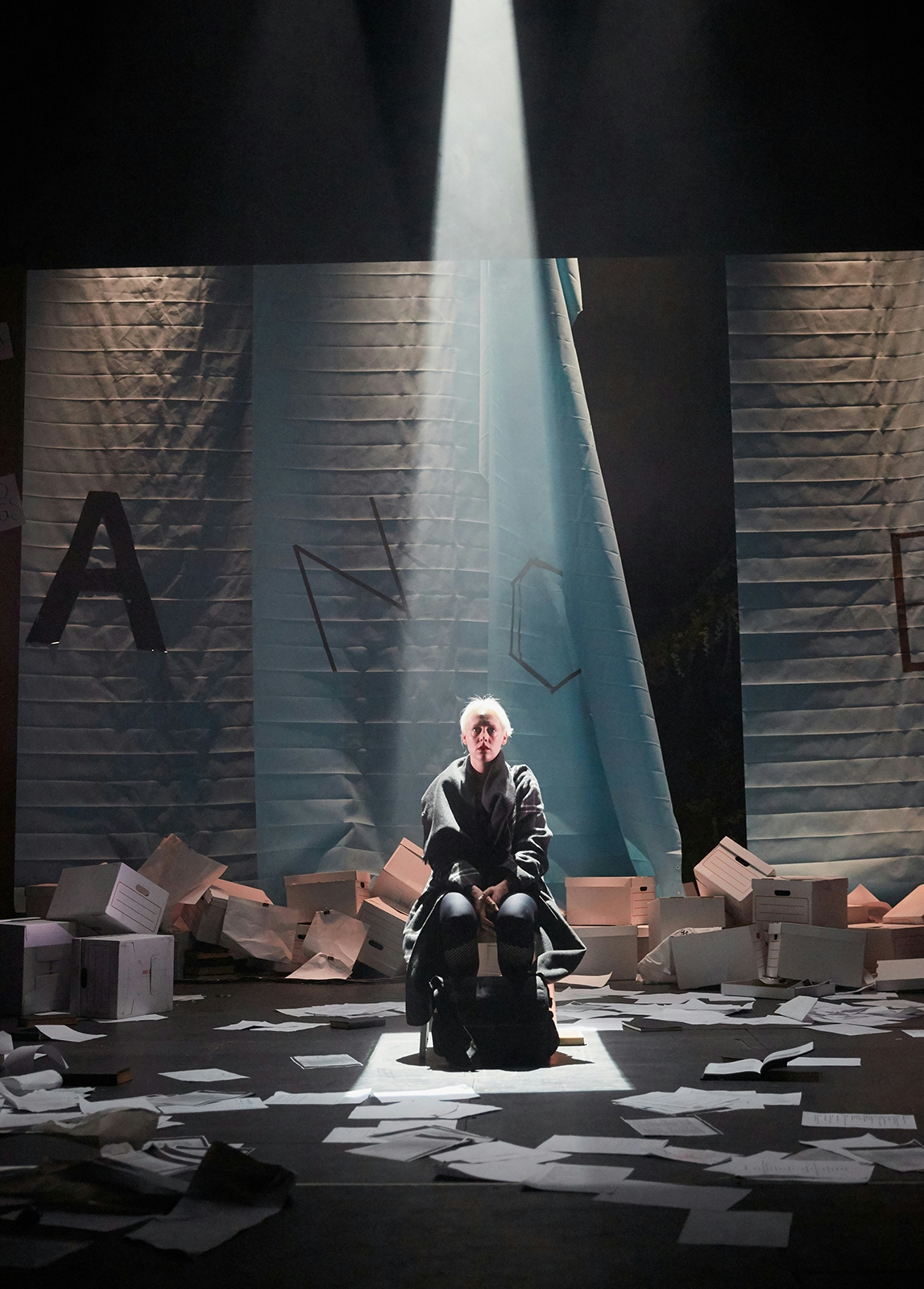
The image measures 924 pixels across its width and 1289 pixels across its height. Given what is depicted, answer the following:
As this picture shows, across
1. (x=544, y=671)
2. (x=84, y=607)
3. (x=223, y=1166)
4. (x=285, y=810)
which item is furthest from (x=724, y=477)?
(x=223, y=1166)

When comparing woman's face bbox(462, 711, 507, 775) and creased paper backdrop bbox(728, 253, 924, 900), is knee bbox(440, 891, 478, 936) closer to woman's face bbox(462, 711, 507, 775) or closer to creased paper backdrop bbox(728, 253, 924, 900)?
woman's face bbox(462, 711, 507, 775)

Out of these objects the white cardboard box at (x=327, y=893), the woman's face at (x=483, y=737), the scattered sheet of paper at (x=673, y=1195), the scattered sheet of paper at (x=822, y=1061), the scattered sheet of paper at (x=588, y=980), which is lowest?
the scattered sheet of paper at (x=588, y=980)

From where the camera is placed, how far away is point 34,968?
191 inches

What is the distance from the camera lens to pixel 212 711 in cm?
646

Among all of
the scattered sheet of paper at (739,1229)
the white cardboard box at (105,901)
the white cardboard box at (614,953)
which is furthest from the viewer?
the white cardboard box at (614,953)

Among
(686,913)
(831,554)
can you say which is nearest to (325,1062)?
(686,913)

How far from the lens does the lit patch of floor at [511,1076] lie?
11.0 ft

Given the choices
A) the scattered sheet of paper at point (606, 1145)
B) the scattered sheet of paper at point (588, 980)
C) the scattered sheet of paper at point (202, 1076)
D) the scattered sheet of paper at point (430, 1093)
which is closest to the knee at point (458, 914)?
the scattered sheet of paper at point (430, 1093)

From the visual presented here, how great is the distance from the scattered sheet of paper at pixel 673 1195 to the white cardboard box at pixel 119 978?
2917mm

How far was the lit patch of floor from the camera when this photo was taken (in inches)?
132

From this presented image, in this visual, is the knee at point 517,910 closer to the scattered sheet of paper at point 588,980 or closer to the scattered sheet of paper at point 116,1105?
the scattered sheet of paper at point 116,1105

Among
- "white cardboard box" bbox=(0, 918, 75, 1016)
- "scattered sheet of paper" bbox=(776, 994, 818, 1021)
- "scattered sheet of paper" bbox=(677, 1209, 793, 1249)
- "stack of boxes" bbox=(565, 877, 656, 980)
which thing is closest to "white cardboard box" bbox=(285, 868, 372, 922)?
"stack of boxes" bbox=(565, 877, 656, 980)

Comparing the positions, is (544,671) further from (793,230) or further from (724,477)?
(793,230)

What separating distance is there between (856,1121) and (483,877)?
5.34ft
